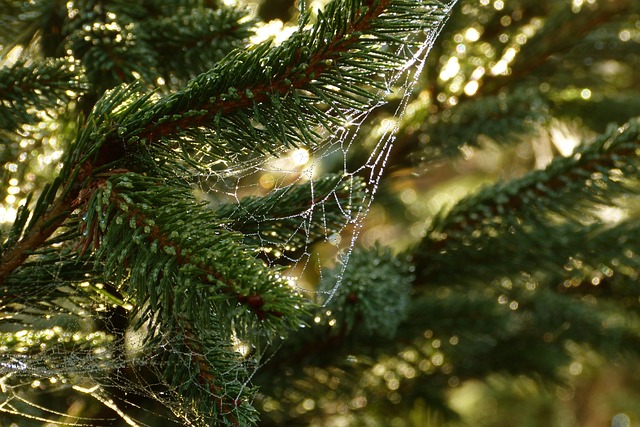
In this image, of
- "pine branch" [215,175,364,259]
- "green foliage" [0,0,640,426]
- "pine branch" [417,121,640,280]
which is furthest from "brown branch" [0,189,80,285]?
"pine branch" [417,121,640,280]

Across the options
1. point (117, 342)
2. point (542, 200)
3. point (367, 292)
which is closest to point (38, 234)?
point (117, 342)

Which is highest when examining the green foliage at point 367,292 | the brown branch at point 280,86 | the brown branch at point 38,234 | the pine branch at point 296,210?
the brown branch at point 280,86

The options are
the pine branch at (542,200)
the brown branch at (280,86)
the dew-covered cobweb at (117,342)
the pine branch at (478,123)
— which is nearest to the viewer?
the brown branch at (280,86)

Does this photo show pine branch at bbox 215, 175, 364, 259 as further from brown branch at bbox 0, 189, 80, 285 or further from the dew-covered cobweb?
brown branch at bbox 0, 189, 80, 285

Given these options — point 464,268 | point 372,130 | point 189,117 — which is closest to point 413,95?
point 372,130

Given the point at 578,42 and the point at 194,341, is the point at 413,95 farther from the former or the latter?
the point at 194,341

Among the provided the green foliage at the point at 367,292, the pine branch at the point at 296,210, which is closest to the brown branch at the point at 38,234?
the pine branch at the point at 296,210

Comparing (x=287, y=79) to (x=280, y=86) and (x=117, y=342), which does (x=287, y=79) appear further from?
(x=117, y=342)

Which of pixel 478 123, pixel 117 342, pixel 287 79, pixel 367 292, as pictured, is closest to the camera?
pixel 287 79

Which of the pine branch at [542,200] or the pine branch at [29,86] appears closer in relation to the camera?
the pine branch at [29,86]

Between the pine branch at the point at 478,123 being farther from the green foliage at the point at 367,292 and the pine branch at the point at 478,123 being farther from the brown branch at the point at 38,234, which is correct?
the brown branch at the point at 38,234

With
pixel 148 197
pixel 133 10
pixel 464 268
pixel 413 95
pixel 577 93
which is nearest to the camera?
pixel 148 197
